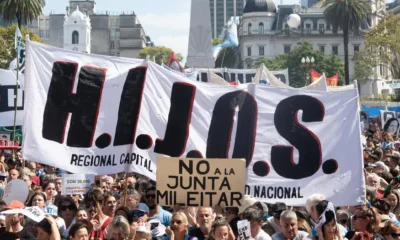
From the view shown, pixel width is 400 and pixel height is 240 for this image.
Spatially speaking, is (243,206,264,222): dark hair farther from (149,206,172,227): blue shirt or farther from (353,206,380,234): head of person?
(149,206,172,227): blue shirt

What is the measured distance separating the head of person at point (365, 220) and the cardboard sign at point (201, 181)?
101 centimetres

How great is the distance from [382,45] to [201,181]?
71578 millimetres

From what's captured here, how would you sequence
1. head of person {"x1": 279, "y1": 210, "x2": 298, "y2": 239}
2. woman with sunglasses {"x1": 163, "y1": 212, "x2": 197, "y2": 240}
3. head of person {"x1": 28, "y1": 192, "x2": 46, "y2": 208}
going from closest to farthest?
head of person {"x1": 279, "y1": 210, "x2": 298, "y2": 239}
woman with sunglasses {"x1": 163, "y1": 212, "x2": 197, "y2": 240}
head of person {"x1": 28, "y1": 192, "x2": 46, "y2": 208}

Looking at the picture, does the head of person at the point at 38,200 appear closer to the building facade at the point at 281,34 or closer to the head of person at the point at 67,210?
the head of person at the point at 67,210

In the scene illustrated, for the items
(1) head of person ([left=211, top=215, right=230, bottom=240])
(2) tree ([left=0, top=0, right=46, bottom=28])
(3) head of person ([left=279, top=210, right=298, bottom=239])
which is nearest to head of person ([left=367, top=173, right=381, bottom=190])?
(3) head of person ([left=279, top=210, right=298, bottom=239])

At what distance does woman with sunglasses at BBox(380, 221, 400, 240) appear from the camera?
8.07 metres

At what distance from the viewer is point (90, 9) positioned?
16288 cm

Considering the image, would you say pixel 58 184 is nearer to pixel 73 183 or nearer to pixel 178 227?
pixel 73 183

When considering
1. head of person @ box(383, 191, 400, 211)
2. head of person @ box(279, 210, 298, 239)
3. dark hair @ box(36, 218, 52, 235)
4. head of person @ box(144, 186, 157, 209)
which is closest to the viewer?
dark hair @ box(36, 218, 52, 235)

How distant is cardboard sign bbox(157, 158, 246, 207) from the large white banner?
0.69 meters

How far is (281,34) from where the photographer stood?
118438mm

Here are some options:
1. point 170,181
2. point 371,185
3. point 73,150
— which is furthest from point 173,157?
point 371,185


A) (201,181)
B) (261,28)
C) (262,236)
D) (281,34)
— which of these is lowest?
(262,236)

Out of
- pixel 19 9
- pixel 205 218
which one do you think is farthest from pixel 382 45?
pixel 205 218
